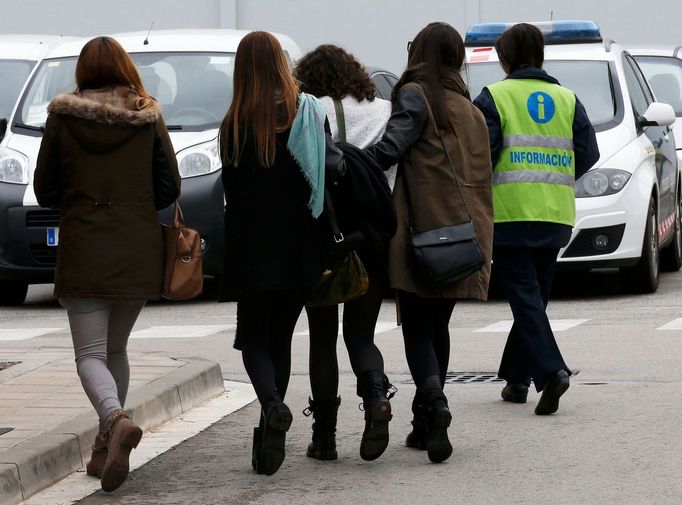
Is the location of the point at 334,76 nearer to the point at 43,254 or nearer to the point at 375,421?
the point at 375,421

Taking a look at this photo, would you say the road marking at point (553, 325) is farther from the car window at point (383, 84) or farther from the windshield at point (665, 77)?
the windshield at point (665, 77)

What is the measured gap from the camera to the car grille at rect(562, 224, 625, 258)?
12.2 metres

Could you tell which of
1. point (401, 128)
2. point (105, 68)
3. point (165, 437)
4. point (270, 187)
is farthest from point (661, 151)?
point (105, 68)

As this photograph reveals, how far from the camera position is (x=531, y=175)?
7.58m

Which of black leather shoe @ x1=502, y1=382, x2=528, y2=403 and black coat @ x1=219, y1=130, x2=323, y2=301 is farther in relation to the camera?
black leather shoe @ x1=502, y1=382, x2=528, y2=403

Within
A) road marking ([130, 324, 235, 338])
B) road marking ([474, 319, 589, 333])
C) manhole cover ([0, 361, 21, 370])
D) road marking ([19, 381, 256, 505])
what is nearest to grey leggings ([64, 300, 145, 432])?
road marking ([19, 381, 256, 505])

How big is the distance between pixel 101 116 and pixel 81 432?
1.34 metres

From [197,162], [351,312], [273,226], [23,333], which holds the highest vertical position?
[273,226]

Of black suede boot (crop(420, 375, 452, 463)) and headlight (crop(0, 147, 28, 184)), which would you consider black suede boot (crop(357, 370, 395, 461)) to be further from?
headlight (crop(0, 147, 28, 184))

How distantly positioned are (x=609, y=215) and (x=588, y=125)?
14.8ft

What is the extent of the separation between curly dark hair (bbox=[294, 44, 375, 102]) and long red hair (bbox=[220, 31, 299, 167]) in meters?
0.13

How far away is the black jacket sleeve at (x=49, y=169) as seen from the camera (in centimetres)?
608

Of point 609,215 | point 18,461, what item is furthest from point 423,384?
point 609,215

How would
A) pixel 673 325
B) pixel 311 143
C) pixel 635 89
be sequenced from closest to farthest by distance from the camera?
pixel 311 143, pixel 673 325, pixel 635 89
